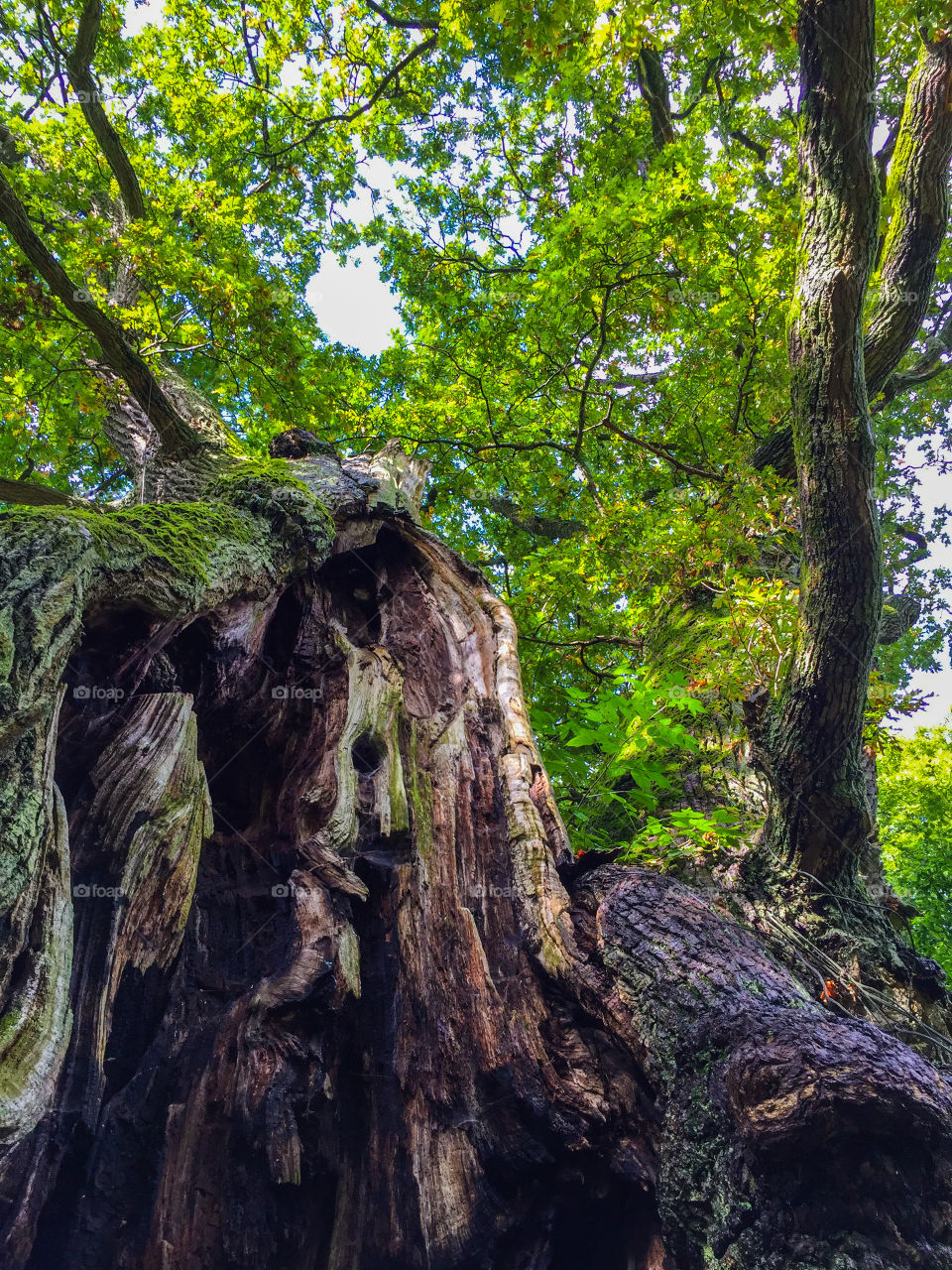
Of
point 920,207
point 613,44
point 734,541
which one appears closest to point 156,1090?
point 734,541

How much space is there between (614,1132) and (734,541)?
15.6 feet

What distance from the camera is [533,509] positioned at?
936 cm

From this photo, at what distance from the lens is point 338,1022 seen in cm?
223

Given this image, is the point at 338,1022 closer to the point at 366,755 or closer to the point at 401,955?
the point at 401,955

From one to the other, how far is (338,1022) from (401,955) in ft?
1.06

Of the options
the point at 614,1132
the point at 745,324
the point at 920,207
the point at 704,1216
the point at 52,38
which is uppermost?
the point at 52,38

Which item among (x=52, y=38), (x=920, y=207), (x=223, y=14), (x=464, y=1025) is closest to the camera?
(x=464, y=1025)

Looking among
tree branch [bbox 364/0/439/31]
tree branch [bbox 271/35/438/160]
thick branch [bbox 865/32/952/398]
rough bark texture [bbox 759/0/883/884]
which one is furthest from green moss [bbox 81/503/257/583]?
tree branch [bbox 364/0/439/31]

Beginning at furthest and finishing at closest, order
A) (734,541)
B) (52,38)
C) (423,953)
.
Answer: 1. (52,38)
2. (734,541)
3. (423,953)

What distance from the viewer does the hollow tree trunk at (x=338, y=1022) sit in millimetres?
1621

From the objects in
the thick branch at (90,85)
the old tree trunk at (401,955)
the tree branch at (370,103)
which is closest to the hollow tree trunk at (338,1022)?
the old tree trunk at (401,955)

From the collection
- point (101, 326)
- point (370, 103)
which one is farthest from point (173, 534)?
point (370, 103)

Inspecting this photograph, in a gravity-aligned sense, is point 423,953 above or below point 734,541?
below

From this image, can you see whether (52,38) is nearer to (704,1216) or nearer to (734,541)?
(734,541)
